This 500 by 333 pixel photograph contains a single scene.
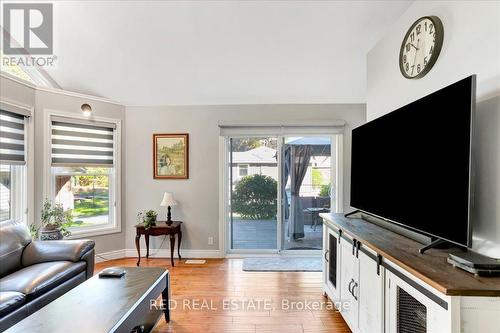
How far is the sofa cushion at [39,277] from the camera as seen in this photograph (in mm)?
2045

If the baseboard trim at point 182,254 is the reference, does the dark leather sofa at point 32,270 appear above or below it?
above

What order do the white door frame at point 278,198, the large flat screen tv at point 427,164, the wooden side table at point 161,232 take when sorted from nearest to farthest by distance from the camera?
1. the large flat screen tv at point 427,164
2. the wooden side table at point 161,232
3. the white door frame at point 278,198

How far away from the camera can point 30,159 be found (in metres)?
3.23

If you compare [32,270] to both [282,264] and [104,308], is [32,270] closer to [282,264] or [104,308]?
[104,308]

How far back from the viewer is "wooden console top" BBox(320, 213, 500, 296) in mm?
1062

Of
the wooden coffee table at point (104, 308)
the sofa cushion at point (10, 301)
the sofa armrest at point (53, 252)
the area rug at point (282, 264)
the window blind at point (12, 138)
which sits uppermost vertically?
the window blind at point (12, 138)

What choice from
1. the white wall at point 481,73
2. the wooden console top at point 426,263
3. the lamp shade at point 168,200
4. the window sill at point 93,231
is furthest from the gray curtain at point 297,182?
the window sill at point 93,231

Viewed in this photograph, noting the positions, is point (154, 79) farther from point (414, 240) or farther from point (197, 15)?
point (414, 240)

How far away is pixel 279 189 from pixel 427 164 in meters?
2.66

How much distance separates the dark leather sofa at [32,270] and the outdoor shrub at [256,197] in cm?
211

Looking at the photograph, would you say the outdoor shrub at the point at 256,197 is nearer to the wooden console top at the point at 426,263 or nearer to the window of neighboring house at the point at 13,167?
the wooden console top at the point at 426,263

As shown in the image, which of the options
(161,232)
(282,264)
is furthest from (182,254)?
(282,264)

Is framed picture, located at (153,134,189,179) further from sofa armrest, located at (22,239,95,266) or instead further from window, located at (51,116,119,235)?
sofa armrest, located at (22,239,95,266)

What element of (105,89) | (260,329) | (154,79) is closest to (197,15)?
(154,79)
